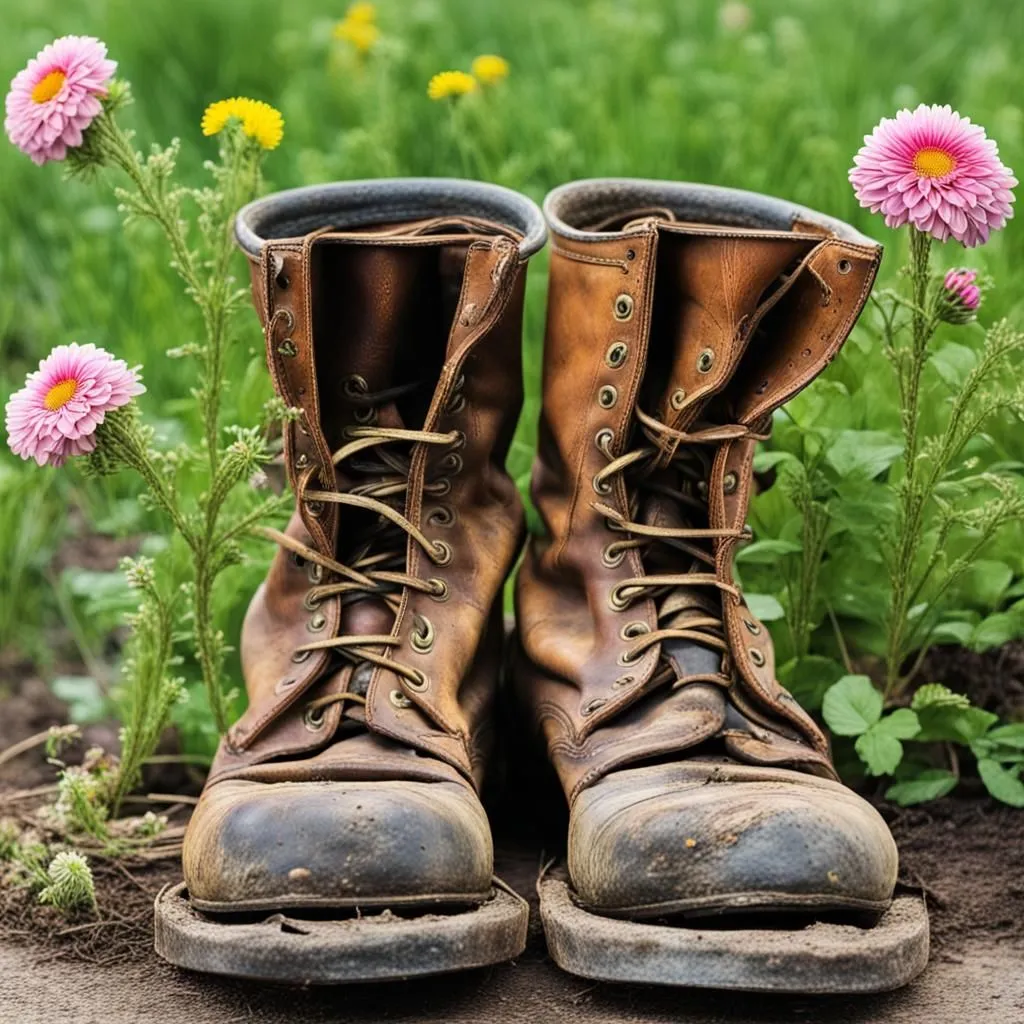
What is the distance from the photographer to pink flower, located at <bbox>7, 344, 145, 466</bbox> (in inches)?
73.4

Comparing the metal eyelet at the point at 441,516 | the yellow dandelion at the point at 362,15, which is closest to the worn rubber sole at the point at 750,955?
the metal eyelet at the point at 441,516

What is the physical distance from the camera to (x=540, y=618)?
2.16 m

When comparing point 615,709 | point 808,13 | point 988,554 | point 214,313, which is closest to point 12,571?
point 214,313

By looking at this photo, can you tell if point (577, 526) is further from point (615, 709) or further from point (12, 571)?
point (12, 571)

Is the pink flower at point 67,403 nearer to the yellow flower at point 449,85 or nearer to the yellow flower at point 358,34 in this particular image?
the yellow flower at point 449,85

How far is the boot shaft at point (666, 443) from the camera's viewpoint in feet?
6.26

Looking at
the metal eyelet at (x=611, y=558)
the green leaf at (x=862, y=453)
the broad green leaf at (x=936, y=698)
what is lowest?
the broad green leaf at (x=936, y=698)

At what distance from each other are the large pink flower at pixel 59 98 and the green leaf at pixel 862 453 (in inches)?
43.7

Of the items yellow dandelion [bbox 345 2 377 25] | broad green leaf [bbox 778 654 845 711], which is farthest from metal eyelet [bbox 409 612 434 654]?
yellow dandelion [bbox 345 2 377 25]

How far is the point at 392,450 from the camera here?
2053mm

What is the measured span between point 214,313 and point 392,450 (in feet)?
1.10

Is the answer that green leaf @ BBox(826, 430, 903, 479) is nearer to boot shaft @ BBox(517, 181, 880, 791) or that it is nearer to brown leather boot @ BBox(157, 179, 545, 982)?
boot shaft @ BBox(517, 181, 880, 791)

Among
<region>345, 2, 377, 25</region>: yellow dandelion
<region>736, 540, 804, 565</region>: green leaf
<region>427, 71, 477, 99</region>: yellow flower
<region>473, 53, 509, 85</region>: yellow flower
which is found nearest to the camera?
<region>736, 540, 804, 565</region>: green leaf

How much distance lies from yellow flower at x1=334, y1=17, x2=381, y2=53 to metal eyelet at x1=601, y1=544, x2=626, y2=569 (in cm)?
216
